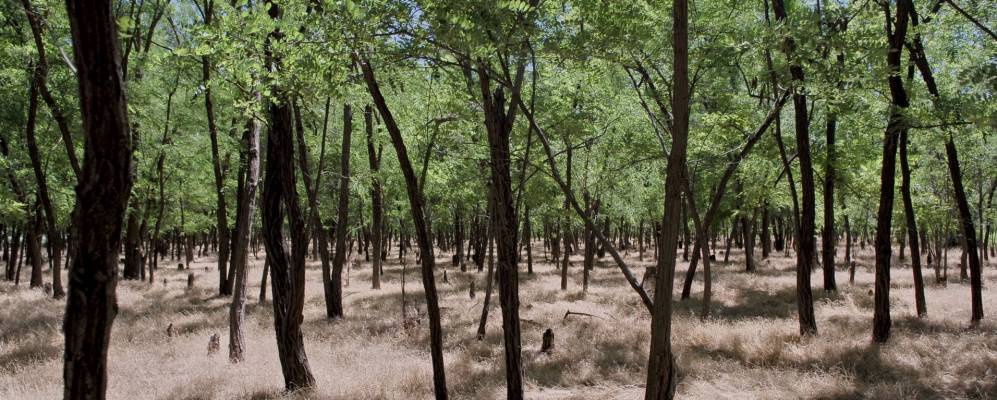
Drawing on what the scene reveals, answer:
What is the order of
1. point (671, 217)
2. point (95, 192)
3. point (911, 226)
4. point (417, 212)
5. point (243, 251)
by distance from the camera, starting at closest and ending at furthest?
point (95, 192) < point (671, 217) < point (417, 212) < point (243, 251) < point (911, 226)

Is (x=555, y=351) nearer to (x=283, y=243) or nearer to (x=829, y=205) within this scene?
(x=283, y=243)

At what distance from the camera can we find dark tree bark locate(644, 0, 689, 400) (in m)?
4.08

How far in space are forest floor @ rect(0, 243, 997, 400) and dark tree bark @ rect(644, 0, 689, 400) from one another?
3.91 meters

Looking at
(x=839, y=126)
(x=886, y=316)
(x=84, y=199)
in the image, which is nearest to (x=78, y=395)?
(x=84, y=199)

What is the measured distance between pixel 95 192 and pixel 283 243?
4.97 meters

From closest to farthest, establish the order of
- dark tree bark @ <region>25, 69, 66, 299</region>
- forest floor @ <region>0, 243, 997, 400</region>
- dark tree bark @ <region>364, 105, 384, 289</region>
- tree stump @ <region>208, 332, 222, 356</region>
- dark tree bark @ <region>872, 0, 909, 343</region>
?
forest floor @ <region>0, 243, 997, 400</region> → dark tree bark @ <region>872, 0, 909, 343</region> → tree stump @ <region>208, 332, 222, 356</region> → dark tree bark @ <region>25, 69, 66, 299</region> → dark tree bark @ <region>364, 105, 384, 289</region>

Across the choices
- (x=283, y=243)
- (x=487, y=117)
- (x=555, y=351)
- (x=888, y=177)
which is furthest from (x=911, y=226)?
(x=283, y=243)

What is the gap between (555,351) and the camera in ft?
35.1

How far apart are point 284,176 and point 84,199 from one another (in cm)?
458

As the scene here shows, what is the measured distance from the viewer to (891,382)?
26.9 ft

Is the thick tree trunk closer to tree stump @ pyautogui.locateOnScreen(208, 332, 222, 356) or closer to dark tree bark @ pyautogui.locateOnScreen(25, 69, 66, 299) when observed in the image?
tree stump @ pyautogui.locateOnScreen(208, 332, 222, 356)

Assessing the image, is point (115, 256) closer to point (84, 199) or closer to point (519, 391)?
point (84, 199)

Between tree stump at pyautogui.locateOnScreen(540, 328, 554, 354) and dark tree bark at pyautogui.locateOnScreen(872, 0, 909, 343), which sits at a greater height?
dark tree bark at pyautogui.locateOnScreen(872, 0, 909, 343)

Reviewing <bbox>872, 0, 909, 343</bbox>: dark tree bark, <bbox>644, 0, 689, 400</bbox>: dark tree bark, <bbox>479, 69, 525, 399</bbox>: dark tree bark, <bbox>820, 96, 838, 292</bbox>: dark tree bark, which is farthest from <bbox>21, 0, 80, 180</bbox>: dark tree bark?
<bbox>820, 96, 838, 292</bbox>: dark tree bark
